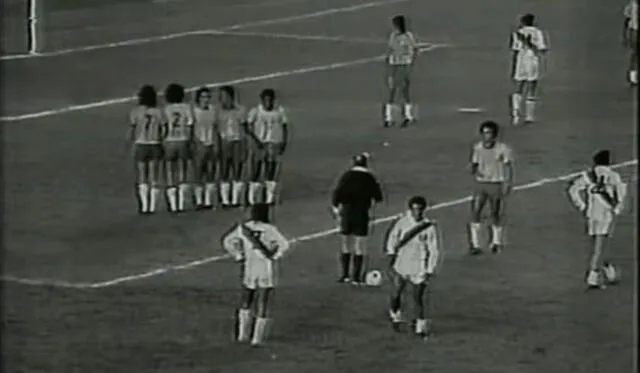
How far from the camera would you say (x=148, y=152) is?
23562mm

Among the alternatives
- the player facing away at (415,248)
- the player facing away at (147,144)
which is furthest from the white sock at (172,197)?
the player facing away at (415,248)

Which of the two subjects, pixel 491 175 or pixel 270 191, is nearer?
pixel 491 175

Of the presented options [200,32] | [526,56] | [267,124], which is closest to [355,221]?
[267,124]

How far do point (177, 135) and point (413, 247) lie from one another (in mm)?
6997

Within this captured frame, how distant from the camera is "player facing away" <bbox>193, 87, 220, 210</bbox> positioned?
23656mm

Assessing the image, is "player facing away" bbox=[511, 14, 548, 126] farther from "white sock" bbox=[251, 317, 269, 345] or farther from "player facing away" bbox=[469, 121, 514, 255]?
"white sock" bbox=[251, 317, 269, 345]

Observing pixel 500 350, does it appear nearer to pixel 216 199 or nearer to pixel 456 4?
pixel 216 199

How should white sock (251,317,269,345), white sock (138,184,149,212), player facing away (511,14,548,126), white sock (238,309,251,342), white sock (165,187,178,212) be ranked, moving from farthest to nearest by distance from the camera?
player facing away (511,14,548,126) < white sock (165,187,178,212) < white sock (138,184,149,212) < white sock (238,309,251,342) < white sock (251,317,269,345)

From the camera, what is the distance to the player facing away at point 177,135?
23.5m

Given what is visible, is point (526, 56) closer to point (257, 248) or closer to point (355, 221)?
point (355, 221)

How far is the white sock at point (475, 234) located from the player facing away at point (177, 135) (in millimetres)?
4153

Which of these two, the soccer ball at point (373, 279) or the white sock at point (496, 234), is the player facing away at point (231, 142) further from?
the soccer ball at point (373, 279)

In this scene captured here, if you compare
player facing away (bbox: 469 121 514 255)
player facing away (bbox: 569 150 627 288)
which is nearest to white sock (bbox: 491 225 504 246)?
player facing away (bbox: 469 121 514 255)

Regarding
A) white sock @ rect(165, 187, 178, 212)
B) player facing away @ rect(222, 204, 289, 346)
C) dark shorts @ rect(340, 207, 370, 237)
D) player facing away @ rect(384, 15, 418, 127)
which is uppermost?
player facing away @ rect(384, 15, 418, 127)
